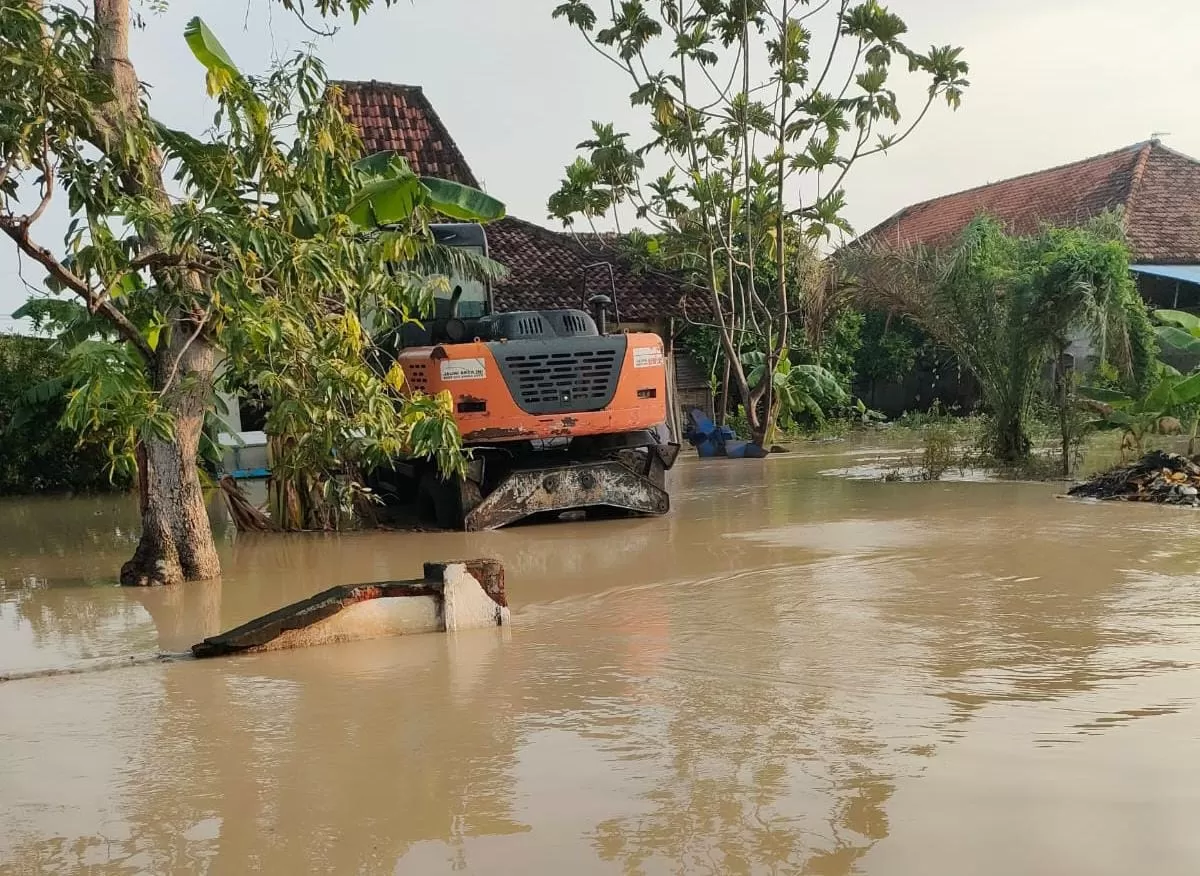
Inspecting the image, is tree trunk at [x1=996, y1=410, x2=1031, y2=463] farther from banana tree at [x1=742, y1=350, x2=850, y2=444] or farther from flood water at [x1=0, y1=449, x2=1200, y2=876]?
banana tree at [x1=742, y1=350, x2=850, y2=444]

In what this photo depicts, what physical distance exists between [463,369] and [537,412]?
0.71 metres

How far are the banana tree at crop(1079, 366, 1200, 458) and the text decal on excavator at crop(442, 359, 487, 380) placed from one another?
6.43m

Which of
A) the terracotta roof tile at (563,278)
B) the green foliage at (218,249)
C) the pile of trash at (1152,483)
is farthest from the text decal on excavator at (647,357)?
the terracotta roof tile at (563,278)

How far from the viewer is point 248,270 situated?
6617mm

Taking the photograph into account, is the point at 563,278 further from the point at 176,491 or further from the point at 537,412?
the point at 176,491

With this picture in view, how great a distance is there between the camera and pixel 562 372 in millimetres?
9609

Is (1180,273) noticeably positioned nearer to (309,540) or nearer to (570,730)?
(309,540)

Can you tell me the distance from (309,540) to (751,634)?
16.3 ft

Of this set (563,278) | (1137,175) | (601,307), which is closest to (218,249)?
(601,307)

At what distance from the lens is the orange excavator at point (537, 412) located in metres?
9.36

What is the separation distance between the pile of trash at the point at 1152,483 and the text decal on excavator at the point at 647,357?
399cm

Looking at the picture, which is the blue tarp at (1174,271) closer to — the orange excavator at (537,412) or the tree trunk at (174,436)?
the orange excavator at (537,412)

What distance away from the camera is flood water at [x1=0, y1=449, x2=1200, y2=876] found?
293cm

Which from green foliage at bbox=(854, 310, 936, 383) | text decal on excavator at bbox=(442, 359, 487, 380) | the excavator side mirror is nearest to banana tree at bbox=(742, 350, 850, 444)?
green foliage at bbox=(854, 310, 936, 383)
